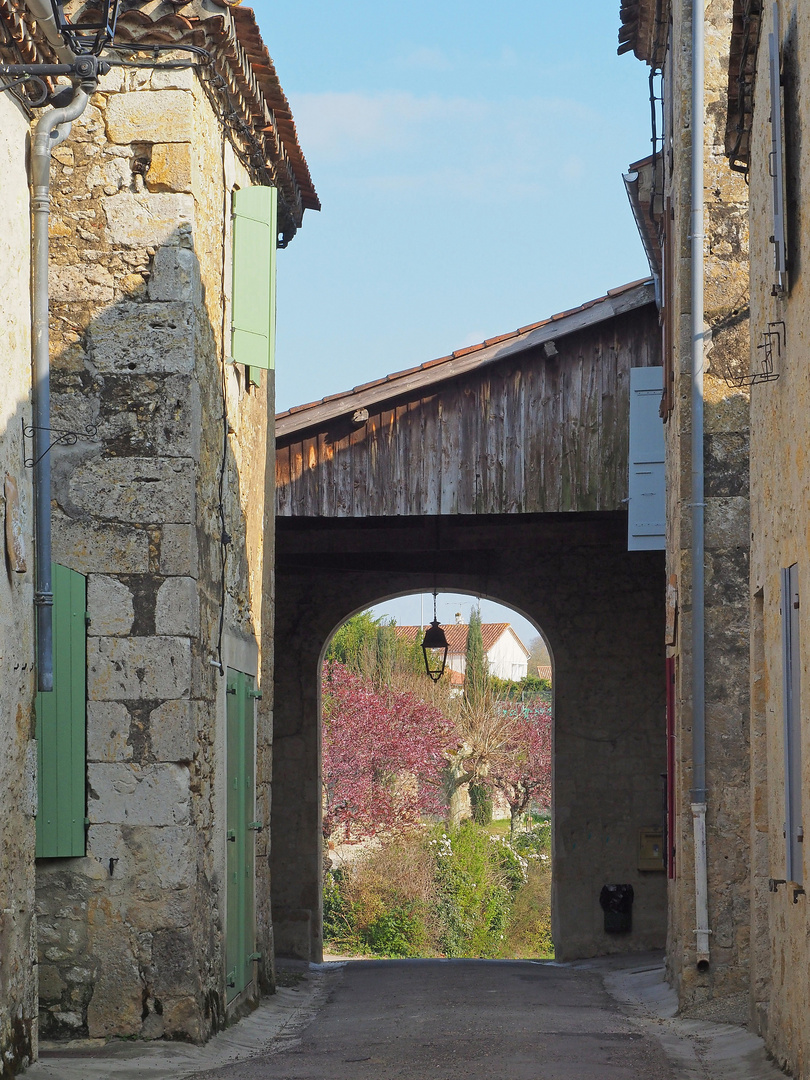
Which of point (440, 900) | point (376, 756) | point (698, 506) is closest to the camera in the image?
point (698, 506)

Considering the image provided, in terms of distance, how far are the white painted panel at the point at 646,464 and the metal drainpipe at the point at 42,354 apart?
5141 mm

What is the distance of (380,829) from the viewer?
25250 mm

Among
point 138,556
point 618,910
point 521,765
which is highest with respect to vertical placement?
point 138,556

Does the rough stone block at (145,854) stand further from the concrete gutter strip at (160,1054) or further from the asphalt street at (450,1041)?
the asphalt street at (450,1041)

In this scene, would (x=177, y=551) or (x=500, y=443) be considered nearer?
(x=177, y=551)

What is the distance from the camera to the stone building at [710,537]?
8.05 m

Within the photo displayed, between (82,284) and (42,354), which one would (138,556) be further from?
(82,284)

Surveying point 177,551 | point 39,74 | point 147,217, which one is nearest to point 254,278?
point 147,217

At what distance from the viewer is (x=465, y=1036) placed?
6.96m

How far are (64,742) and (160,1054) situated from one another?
1.50m

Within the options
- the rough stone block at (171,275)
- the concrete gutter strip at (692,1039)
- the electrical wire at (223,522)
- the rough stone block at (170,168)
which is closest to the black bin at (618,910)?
the concrete gutter strip at (692,1039)

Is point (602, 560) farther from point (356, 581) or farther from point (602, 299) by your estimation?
point (602, 299)

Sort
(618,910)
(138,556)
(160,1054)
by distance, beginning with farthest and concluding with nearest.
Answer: (618,910), (138,556), (160,1054)

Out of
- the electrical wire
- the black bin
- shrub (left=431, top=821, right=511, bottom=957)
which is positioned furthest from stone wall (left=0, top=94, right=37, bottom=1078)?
shrub (left=431, top=821, right=511, bottom=957)
